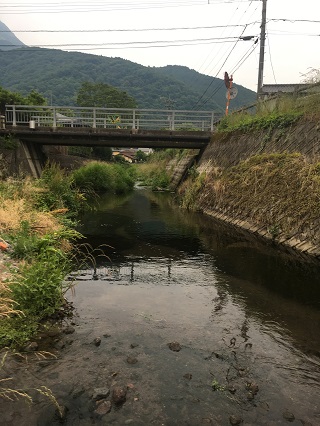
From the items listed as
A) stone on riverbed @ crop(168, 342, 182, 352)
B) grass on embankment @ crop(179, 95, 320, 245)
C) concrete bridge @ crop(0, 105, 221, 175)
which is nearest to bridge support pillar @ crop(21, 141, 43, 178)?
concrete bridge @ crop(0, 105, 221, 175)

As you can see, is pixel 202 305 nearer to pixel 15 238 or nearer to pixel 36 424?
pixel 36 424

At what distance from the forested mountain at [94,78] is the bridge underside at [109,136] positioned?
75.7 metres

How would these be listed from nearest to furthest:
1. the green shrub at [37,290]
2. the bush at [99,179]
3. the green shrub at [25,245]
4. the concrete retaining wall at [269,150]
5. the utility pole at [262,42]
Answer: the green shrub at [37,290]
the green shrub at [25,245]
the concrete retaining wall at [269,150]
the utility pole at [262,42]
the bush at [99,179]

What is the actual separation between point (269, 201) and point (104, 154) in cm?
5224

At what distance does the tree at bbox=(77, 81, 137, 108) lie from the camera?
275 ft

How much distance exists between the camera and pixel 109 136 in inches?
957

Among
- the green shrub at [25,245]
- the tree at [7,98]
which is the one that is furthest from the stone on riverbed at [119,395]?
the tree at [7,98]

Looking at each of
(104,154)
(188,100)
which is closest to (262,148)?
(104,154)

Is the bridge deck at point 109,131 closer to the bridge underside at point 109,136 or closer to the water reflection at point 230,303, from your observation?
the bridge underside at point 109,136

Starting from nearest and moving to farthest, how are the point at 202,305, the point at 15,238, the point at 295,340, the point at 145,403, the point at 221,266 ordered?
the point at 145,403, the point at 295,340, the point at 202,305, the point at 15,238, the point at 221,266

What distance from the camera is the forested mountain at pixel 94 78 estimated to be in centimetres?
12090

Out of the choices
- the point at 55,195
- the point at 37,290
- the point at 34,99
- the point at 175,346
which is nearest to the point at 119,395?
the point at 175,346

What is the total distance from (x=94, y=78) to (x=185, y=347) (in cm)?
16667

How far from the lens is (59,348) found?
4938 millimetres
